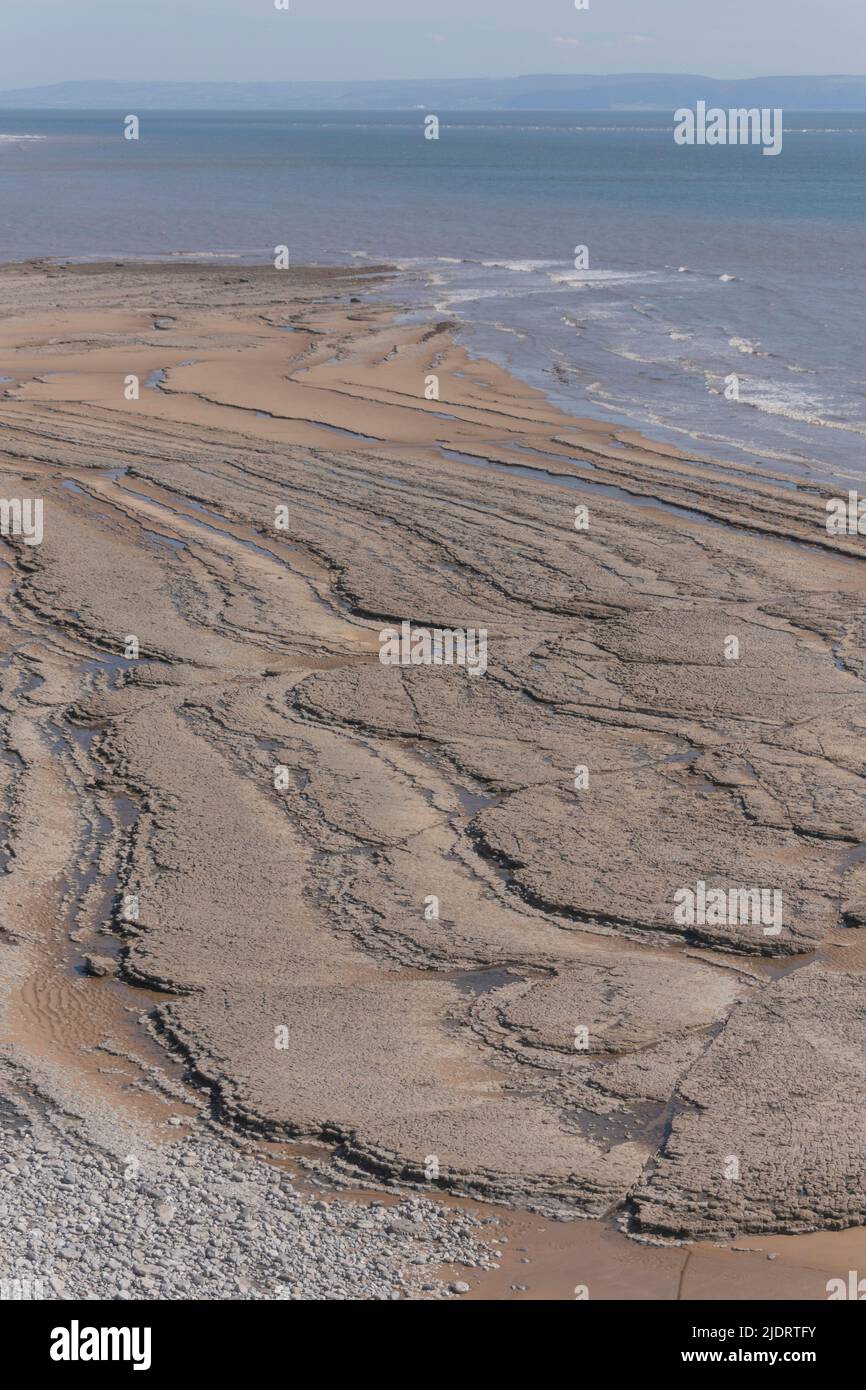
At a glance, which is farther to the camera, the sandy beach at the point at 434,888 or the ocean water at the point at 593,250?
the ocean water at the point at 593,250

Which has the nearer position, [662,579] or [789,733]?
[789,733]

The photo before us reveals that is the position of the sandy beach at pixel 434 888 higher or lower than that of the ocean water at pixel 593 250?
lower

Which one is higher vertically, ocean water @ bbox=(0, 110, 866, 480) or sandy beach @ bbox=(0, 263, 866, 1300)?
ocean water @ bbox=(0, 110, 866, 480)

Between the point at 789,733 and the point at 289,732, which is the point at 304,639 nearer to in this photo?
the point at 289,732

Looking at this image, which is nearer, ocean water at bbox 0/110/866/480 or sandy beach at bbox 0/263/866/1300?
sandy beach at bbox 0/263/866/1300

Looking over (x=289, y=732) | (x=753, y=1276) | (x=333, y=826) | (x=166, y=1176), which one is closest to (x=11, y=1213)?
(x=166, y=1176)
